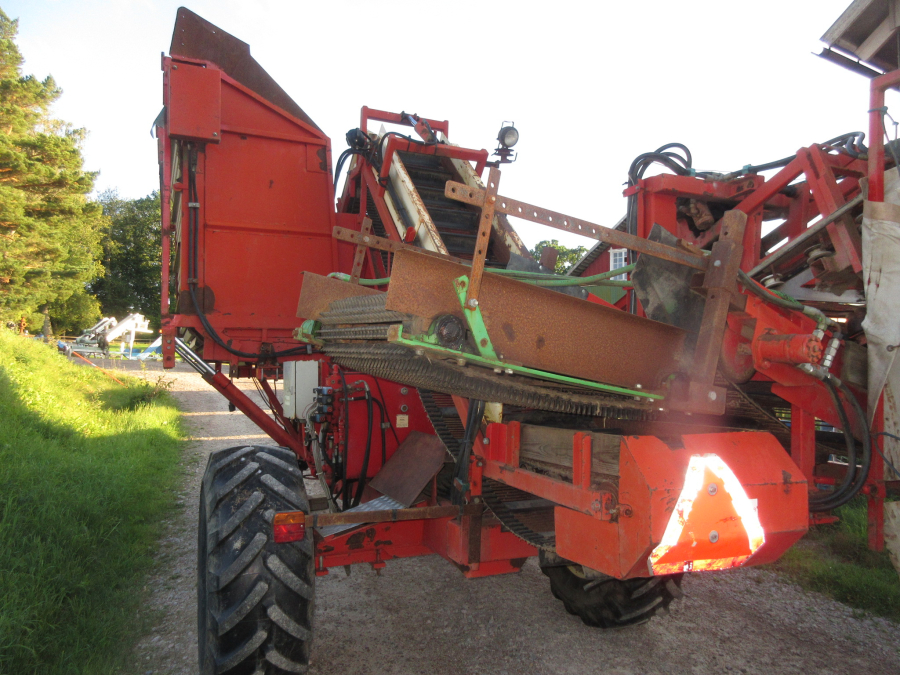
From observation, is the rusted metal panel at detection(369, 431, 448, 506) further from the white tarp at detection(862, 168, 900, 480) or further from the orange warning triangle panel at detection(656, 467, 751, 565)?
the white tarp at detection(862, 168, 900, 480)

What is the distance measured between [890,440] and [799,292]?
1.10 meters

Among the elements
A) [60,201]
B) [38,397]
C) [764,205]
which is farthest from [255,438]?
[60,201]

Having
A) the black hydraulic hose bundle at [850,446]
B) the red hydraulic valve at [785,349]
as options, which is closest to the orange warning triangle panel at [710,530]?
the red hydraulic valve at [785,349]

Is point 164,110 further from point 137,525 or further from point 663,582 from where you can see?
point 663,582

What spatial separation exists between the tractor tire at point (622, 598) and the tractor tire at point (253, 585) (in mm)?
1276

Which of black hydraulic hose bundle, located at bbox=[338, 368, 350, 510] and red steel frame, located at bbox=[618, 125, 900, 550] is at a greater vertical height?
red steel frame, located at bbox=[618, 125, 900, 550]

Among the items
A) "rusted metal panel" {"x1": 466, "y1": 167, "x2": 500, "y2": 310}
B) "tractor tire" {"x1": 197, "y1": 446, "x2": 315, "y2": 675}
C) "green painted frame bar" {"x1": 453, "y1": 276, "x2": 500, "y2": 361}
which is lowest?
"tractor tire" {"x1": 197, "y1": 446, "x2": 315, "y2": 675}

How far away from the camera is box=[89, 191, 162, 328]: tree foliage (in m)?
45.8

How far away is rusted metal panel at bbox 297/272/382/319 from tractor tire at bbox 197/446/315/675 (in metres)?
0.94

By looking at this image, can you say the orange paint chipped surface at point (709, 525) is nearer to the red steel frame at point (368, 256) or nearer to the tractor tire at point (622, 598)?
the red steel frame at point (368, 256)

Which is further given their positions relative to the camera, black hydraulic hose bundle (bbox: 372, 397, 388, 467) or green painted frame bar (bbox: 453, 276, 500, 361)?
black hydraulic hose bundle (bbox: 372, 397, 388, 467)

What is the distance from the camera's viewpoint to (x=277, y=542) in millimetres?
2578

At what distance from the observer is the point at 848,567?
4.49 meters

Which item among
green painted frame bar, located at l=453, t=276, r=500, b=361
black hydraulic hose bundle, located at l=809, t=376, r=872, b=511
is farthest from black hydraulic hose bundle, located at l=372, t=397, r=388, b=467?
black hydraulic hose bundle, located at l=809, t=376, r=872, b=511
